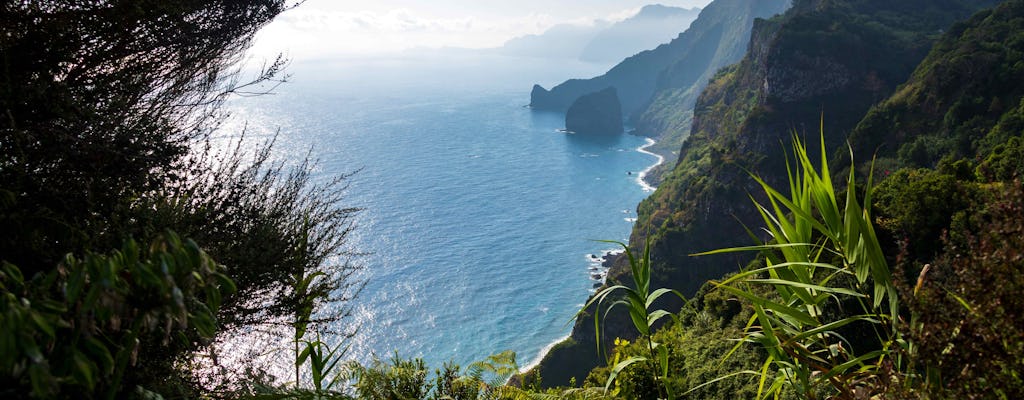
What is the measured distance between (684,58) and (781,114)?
11068 cm

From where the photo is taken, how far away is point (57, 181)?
4.09m

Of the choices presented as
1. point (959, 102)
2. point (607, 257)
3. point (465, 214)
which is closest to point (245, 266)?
point (959, 102)

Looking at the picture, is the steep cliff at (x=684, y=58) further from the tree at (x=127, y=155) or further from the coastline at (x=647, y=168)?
the tree at (x=127, y=155)

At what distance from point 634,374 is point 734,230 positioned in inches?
1945

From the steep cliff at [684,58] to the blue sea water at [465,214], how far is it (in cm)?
2526

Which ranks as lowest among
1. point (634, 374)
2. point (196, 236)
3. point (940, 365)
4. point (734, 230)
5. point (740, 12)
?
point (734, 230)

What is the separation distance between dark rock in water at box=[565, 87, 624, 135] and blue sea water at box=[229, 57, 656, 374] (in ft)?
12.6

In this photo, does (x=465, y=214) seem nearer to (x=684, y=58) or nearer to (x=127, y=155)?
(x=127, y=155)

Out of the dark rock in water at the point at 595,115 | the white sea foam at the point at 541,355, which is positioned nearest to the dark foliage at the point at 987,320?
the white sea foam at the point at 541,355

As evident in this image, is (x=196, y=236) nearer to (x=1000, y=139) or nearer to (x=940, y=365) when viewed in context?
(x=940, y=365)

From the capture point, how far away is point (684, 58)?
161m

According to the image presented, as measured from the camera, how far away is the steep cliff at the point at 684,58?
14662 cm

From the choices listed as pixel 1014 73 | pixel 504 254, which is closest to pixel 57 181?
pixel 1014 73

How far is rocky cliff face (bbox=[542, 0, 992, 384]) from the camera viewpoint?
5078 cm
